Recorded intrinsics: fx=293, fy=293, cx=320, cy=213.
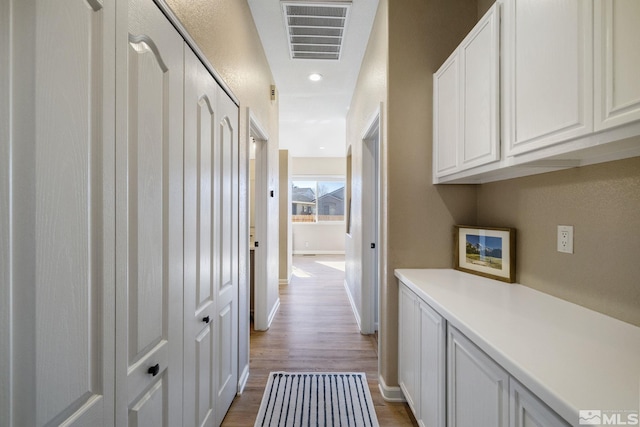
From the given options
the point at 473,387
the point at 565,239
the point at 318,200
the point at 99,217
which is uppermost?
the point at 318,200

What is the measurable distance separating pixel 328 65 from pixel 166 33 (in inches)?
91.0

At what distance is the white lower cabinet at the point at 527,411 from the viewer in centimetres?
73

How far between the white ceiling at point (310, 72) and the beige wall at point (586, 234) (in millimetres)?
1815

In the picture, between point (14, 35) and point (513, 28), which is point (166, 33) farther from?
point (513, 28)

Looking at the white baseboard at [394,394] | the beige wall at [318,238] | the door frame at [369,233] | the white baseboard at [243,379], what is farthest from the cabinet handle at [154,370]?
the beige wall at [318,238]

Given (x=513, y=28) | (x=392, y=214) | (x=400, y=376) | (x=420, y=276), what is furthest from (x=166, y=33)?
(x=400, y=376)

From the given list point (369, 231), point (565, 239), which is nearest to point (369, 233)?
point (369, 231)

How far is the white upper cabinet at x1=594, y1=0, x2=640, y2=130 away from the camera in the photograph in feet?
2.57

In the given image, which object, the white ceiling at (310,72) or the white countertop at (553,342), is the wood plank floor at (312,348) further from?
the white ceiling at (310,72)

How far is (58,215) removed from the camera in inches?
24.5

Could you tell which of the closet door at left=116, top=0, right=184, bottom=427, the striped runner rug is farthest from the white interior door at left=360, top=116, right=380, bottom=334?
the closet door at left=116, top=0, right=184, bottom=427

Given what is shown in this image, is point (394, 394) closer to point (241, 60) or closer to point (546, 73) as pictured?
point (546, 73)

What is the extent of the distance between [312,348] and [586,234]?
2.23 m

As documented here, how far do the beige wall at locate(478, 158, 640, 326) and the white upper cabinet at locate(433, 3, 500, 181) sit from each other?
13.3 inches
